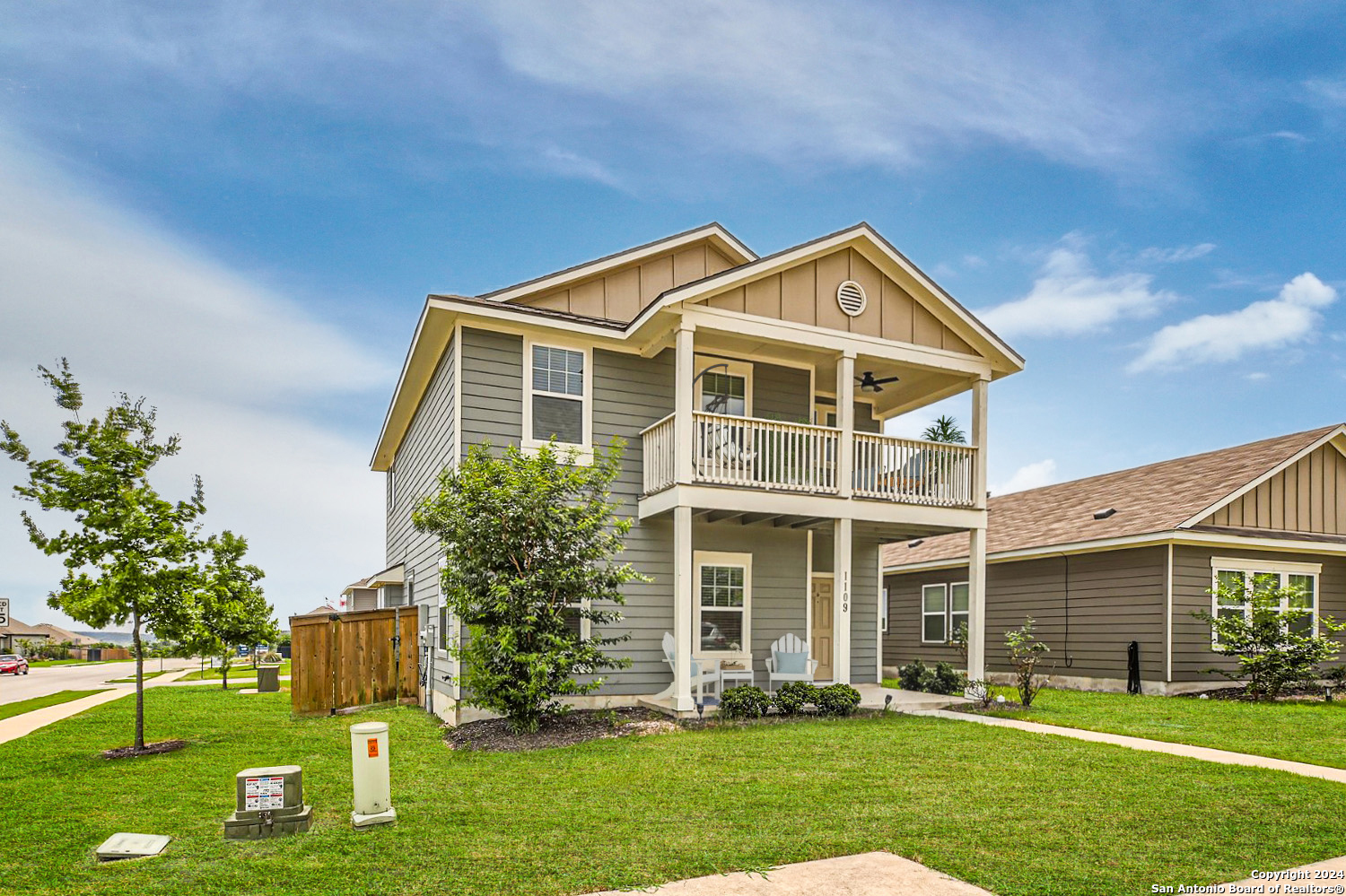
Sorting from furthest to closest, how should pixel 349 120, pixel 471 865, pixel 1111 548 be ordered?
pixel 1111 548 → pixel 349 120 → pixel 471 865

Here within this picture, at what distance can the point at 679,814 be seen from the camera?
677cm

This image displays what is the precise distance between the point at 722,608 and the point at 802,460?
2876 mm

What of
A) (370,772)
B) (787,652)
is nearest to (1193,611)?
(787,652)

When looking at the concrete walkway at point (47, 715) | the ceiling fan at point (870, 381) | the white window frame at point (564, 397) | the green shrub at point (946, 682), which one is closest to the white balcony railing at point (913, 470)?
the ceiling fan at point (870, 381)

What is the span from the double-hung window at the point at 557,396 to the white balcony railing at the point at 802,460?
3.51 ft

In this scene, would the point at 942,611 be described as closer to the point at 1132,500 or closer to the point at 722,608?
the point at 1132,500

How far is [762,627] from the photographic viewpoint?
14961 mm

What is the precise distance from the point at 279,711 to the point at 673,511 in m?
7.67

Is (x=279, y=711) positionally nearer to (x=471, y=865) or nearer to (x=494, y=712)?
(x=494, y=712)

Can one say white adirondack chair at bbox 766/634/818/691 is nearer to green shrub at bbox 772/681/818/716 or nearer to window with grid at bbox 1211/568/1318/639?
green shrub at bbox 772/681/818/716

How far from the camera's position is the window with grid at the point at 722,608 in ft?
47.4

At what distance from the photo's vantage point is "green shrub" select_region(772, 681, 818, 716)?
478 inches

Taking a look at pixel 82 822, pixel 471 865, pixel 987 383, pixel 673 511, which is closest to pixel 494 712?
pixel 673 511

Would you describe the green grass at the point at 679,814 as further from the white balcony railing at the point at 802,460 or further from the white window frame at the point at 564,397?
the white window frame at the point at 564,397
